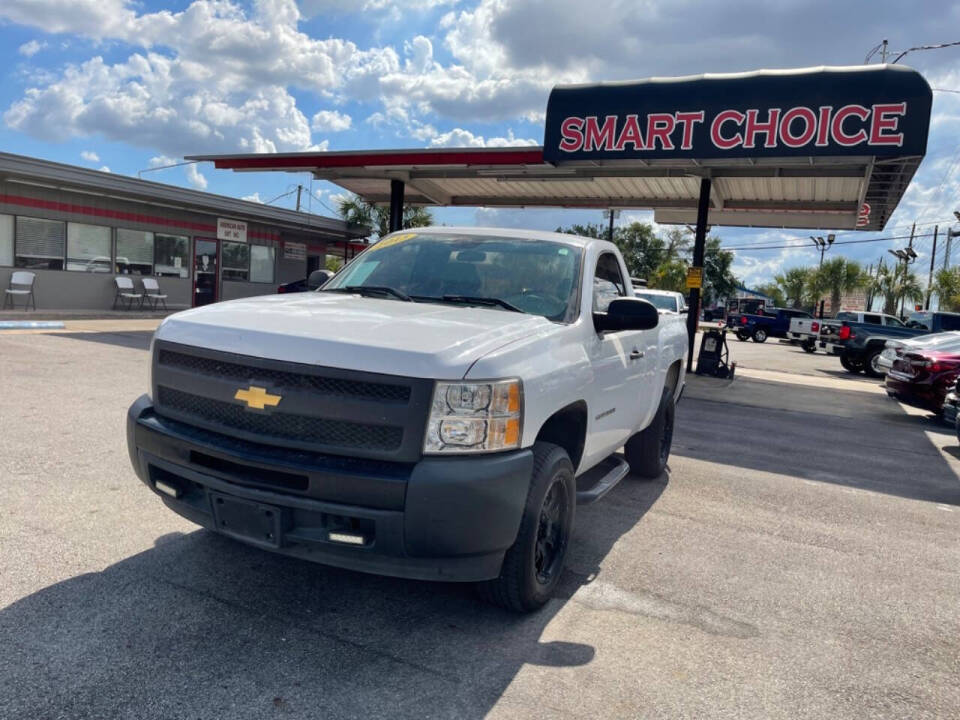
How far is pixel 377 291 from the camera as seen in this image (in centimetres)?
436

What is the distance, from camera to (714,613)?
3.70 meters

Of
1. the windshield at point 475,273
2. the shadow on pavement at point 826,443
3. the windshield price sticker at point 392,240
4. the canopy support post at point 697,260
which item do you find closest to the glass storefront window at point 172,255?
the canopy support post at point 697,260

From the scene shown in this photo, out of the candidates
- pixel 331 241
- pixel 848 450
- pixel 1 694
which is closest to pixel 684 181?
pixel 848 450

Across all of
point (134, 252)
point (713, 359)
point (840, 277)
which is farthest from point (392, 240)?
point (840, 277)

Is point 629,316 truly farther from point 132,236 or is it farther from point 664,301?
point 132,236

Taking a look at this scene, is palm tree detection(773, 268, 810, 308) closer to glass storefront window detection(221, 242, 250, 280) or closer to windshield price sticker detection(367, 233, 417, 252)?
glass storefront window detection(221, 242, 250, 280)

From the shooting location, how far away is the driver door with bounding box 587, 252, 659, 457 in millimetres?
4152

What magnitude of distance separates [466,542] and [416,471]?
0.36 meters

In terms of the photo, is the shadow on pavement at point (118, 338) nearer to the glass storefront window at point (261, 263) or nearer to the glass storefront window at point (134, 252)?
the glass storefront window at point (134, 252)

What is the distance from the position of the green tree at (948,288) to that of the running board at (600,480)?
4638 centimetres

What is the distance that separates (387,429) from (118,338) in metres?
13.3

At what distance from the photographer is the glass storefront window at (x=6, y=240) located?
61.2ft

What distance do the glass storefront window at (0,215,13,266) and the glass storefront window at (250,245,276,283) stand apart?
8679 mm

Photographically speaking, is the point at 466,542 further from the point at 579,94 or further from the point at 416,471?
the point at 579,94
